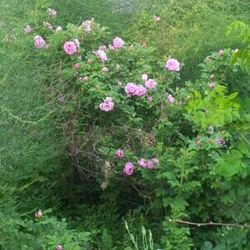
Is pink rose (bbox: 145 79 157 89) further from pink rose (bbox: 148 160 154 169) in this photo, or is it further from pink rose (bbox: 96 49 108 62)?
pink rose (bbox: 148 160 154 169)

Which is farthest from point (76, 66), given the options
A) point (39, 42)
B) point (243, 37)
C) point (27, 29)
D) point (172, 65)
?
point (243, 37)

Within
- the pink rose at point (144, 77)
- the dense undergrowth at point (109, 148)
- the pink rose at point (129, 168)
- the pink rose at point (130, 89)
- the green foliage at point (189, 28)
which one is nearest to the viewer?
the dense undergrowth at point (109, 148)

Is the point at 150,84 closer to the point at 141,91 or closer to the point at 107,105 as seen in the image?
the point at 141,91

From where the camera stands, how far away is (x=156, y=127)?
3.86 m

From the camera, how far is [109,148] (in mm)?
3744

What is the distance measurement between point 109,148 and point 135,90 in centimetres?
39

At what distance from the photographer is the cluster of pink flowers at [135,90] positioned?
3871mm

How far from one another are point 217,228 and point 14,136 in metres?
1.15

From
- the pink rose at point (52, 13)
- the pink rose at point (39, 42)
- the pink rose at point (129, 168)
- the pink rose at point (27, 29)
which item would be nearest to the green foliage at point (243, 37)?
the pink rose at point (129, 168)

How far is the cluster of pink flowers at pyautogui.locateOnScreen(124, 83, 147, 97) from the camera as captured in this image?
3871 millimetres

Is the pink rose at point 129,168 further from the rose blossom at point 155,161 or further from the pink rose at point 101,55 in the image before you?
the pink rose at point 101,55

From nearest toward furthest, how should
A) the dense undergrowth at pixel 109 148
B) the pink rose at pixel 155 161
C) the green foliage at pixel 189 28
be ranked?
the dense undergrowth at pixel 109 148, the pink rose at pixel 155 161, the green foliage at pixel 189 28

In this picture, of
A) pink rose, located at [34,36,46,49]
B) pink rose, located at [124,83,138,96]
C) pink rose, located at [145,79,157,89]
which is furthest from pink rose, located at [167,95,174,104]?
pink rose, located at [34,36,46,49]

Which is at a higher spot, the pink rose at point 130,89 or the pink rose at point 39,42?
the pink rose at point 39,42
